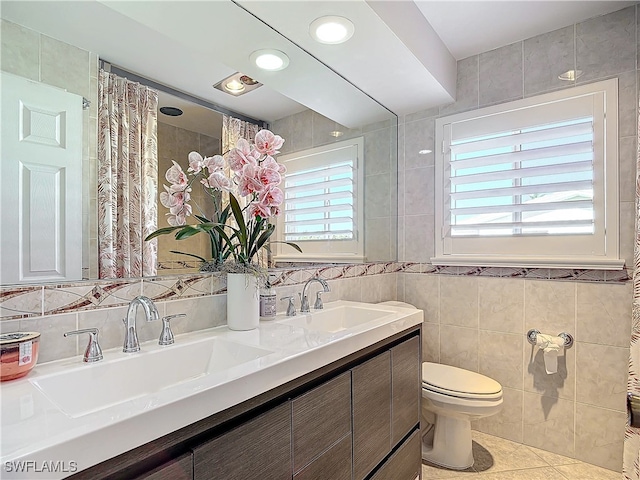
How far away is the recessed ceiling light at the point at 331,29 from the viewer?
60.4 inches

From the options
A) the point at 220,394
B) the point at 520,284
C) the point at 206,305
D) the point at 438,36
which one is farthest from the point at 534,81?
the point at 220,394

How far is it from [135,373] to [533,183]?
2.18 m

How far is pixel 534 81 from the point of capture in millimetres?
2133

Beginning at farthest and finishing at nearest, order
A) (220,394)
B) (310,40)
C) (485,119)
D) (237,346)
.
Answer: (485,119) < (310,40) < (237,346) < (220,394)

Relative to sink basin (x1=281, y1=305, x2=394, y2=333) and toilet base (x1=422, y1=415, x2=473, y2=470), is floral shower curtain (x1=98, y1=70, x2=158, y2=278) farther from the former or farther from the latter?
toilet base (x1=422, y1=415, x2=473, y2=470)

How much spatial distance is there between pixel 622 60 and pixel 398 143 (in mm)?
1291

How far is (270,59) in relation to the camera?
1.71m

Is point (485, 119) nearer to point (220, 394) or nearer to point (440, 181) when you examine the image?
point (440, 181)

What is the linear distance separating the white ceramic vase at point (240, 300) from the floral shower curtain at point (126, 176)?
0.89ft

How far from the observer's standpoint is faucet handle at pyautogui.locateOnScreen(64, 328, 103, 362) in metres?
0.94

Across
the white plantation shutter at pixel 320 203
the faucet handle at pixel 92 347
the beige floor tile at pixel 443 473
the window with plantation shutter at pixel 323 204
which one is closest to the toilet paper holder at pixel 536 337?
the beige floor tile at pixel 443 473

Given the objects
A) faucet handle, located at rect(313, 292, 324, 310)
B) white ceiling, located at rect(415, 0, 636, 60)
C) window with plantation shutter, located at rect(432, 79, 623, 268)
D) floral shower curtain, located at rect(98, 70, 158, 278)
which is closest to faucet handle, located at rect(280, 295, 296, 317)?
faucet handle, located at rect(313, 292, 324, 310)

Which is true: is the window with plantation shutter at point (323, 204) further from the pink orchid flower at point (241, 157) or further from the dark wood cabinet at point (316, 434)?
the dark wood cabinet at point (316, 434)

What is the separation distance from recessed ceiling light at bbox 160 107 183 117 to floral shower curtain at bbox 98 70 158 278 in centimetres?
3
